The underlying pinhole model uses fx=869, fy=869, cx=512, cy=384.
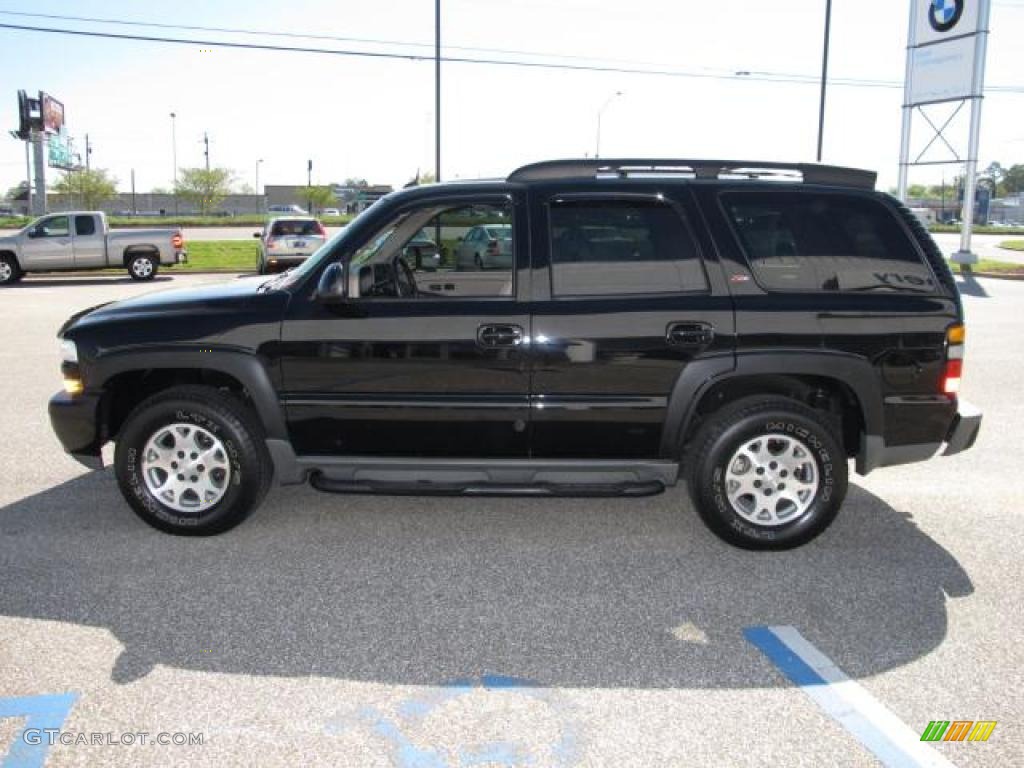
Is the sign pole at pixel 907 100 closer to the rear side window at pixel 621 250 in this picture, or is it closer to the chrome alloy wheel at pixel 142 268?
the chrome alloy wheel at pixel 142 268

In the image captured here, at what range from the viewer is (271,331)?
446cm

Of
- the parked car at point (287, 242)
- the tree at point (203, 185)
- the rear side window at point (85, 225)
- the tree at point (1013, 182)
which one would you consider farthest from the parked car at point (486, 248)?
the tree at point (1013, 182)

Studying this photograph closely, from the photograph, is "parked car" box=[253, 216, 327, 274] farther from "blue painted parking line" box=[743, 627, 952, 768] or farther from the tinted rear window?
"blue painted parking line" box=[743, 627, 952, 768]

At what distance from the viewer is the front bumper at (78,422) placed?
4.66 metres

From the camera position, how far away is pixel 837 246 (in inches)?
176

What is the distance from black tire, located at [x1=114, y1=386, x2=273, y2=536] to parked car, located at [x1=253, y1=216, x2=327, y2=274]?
17.5m

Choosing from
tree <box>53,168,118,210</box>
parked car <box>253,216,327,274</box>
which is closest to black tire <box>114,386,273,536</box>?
parked car <box>253,216,327,274</box>

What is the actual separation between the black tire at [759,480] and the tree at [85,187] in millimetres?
87847

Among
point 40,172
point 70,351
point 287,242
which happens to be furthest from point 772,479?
point 40,172

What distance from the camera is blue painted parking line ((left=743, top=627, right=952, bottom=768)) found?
110 inches

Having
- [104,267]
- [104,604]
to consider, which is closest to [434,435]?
[104,604]

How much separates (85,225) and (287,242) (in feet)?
16.3

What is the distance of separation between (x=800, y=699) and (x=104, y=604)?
2.94 meters

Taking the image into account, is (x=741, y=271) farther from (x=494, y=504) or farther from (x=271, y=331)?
(x=271, y=331)
